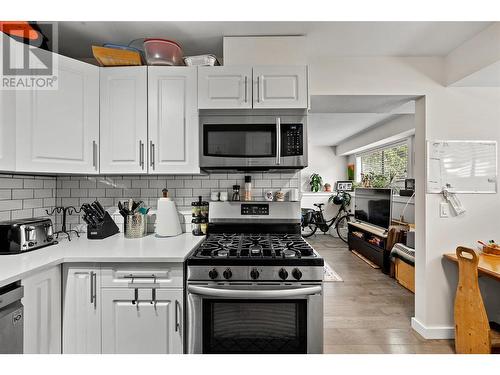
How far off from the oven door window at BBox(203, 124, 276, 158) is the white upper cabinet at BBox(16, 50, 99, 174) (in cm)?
83

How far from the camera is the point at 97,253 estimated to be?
161cm

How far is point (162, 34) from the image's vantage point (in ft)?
6.63

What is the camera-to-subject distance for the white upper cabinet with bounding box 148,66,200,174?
195 cm

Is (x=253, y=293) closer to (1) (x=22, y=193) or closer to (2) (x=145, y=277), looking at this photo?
(2) (x=145, y=277)

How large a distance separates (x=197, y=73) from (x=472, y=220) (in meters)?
2.61

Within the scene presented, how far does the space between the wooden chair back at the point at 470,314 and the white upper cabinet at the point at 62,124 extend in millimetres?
2816

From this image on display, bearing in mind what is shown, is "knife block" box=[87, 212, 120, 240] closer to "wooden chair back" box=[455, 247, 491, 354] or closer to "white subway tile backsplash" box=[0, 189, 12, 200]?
"white subway tile backsplash" box=[0, 189, 12, 200]

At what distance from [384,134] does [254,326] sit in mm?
4222

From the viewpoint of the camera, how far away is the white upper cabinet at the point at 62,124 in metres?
1.61

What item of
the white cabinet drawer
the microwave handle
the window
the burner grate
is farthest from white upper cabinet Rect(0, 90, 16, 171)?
the window

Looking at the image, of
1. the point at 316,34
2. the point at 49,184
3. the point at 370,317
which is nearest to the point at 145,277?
the point at 49,184

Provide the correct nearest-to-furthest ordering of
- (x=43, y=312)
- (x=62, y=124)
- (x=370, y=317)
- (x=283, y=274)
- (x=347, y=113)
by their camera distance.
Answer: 1. (x=43, y=312)
2. (x=283, y=274)
3. (x=62, y=124)
4. (x=370, y=317)
5. (x=347, y=113)

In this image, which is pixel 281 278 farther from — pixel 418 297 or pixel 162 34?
pixel 162 34
